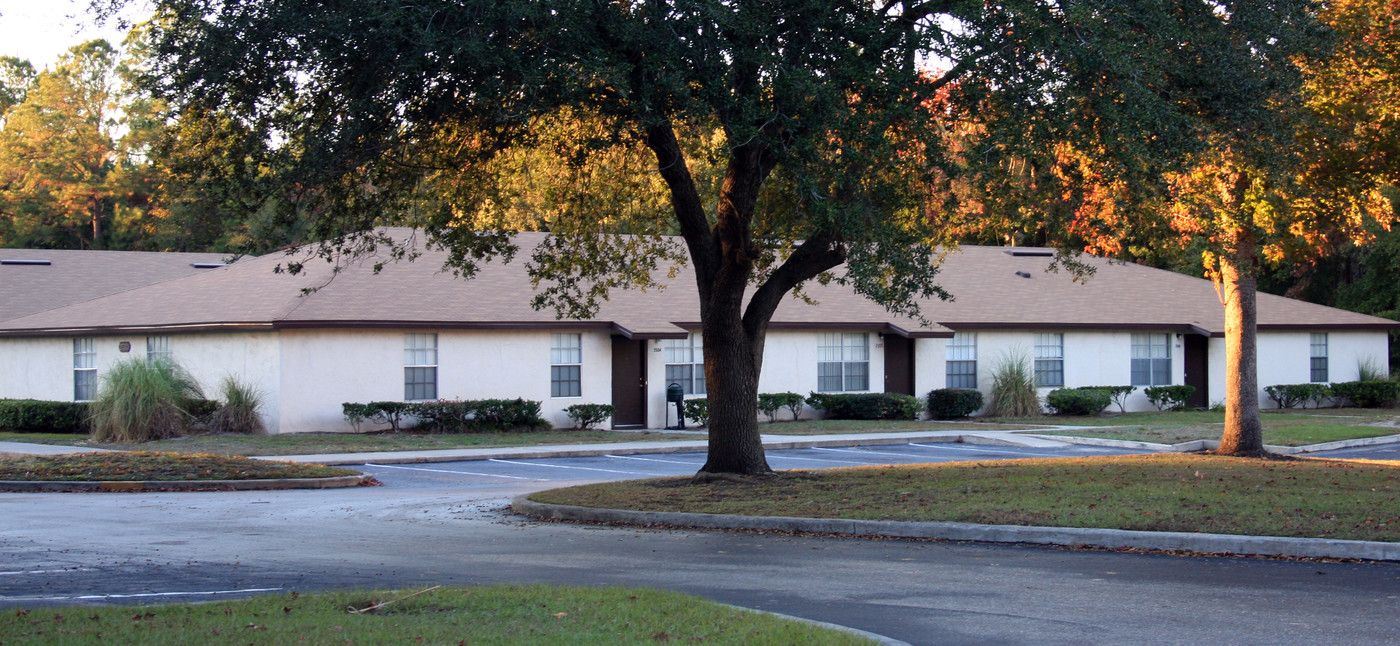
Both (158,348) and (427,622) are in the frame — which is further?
(158,348)

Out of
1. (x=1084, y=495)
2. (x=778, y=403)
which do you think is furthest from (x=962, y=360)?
(x=1084, y=495)

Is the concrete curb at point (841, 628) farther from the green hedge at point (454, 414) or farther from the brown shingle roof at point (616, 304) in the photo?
the green hedge at point (454, 414)

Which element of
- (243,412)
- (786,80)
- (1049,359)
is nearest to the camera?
(786,80)

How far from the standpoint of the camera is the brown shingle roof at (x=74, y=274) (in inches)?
1527

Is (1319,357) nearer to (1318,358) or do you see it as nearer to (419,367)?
(1318,358)

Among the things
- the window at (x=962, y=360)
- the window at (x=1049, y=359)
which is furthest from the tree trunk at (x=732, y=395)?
the window at (x=1049, y=359)

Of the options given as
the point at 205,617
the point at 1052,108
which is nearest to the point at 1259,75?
the point at 1052,108

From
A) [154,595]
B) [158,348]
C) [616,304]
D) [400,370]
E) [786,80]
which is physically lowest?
[154,595]

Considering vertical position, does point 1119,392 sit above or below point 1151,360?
below

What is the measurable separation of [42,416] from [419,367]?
30.8ft

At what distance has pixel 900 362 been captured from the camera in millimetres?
35656

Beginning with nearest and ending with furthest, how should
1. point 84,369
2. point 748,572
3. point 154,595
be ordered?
1. point 154,595
2. point 748,572
3. point 84,369

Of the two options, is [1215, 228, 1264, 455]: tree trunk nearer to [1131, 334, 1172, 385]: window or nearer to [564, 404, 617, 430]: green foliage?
[564, 404, 617, 430]: green foliage

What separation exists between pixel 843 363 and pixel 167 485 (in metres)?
19.6
